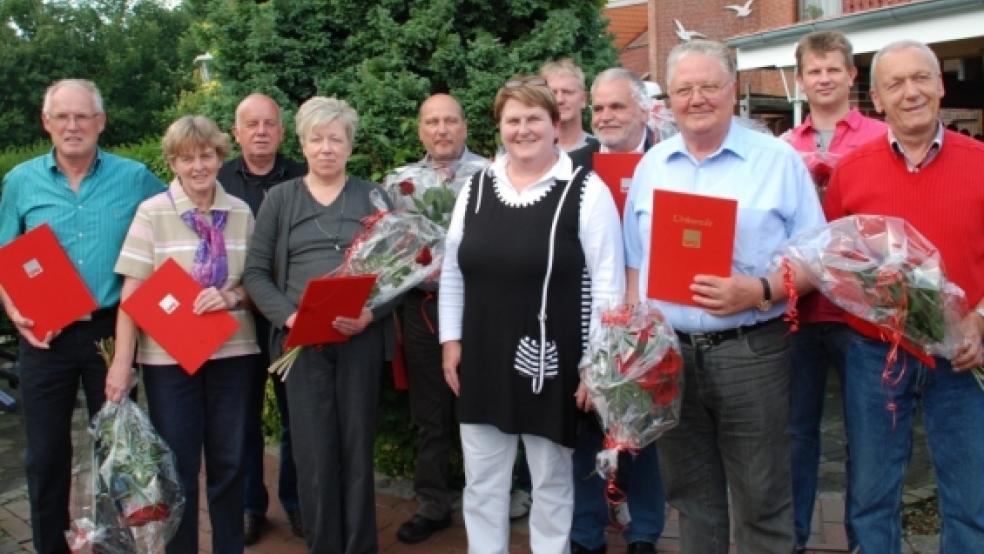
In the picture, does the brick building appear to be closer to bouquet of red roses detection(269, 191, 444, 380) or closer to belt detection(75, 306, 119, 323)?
bouquet of red roses detection(269, 191, 444, 380)

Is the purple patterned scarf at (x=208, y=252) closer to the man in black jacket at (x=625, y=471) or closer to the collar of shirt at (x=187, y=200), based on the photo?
the collar of shirt at (x=187, y=200)

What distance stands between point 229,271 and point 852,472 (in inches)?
103

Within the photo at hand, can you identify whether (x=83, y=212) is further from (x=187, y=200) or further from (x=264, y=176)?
(x=264, y=176)

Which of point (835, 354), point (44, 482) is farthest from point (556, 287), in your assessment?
point (44, 482)

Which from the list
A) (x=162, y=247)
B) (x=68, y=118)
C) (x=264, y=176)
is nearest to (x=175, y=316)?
(x=162, y=247)

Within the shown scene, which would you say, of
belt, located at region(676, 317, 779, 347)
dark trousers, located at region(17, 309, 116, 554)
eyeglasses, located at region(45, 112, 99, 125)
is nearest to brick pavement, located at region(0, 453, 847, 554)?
dark trousers, located at region(17, 309, 116, 554)

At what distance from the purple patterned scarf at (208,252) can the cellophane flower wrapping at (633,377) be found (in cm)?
162

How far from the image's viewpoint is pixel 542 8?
4949mm

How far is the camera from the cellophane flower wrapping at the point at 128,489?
3.45 meters

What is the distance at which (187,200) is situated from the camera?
11.7 ft

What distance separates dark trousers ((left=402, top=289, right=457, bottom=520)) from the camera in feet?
13.4

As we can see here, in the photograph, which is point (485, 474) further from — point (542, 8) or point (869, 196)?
point (542, 8)

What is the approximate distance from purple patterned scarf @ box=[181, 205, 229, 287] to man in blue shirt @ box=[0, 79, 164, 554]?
36cm

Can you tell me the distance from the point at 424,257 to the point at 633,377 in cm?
112
